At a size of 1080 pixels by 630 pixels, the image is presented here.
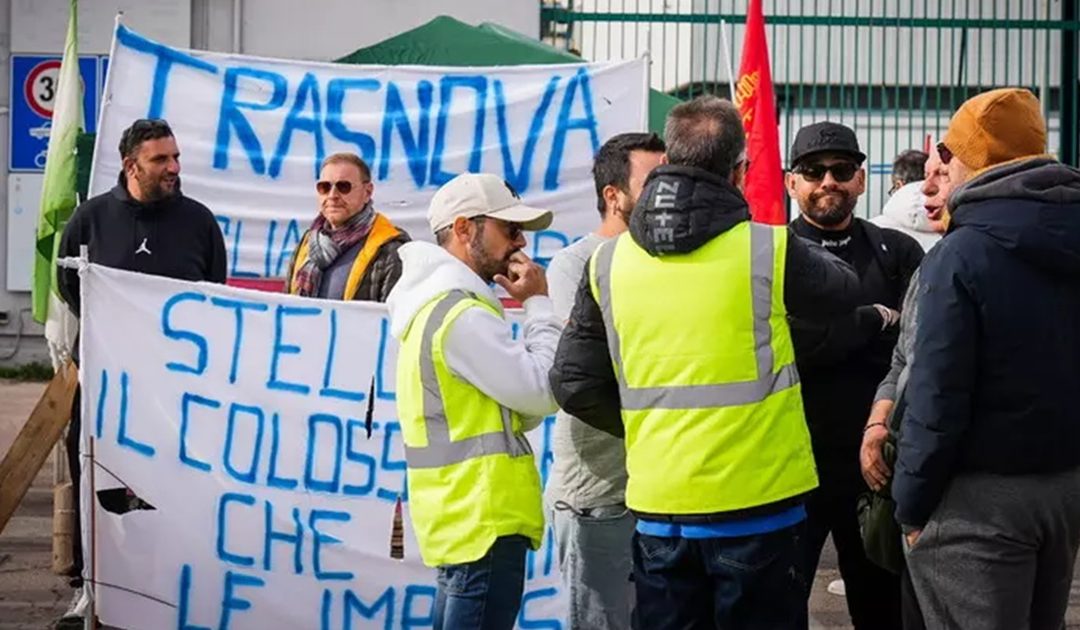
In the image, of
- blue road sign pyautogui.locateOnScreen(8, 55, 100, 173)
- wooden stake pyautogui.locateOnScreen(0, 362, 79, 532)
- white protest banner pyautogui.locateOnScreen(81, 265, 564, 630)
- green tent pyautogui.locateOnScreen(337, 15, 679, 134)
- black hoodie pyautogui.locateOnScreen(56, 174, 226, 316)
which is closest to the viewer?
white protest banner pyautogui.locateOnScreen(81, 265, 564, 630)

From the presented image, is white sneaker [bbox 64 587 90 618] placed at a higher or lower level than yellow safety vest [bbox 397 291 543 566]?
lower

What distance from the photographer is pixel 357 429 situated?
671cm

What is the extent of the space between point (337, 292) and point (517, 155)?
168 centimetres

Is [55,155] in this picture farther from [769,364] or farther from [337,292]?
[769,364]

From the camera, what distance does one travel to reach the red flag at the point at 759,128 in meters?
8.20

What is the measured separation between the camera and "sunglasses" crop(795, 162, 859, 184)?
549 cm

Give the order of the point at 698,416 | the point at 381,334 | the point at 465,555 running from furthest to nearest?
1. the point at 381,334
2. the point at 465,555
3. the point at 698,416

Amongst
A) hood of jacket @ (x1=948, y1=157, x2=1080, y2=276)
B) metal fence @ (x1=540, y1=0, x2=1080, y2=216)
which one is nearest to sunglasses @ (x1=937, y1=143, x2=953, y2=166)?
hood of jacket @ (x1=948, y1=157, x2=1080, y2=276)

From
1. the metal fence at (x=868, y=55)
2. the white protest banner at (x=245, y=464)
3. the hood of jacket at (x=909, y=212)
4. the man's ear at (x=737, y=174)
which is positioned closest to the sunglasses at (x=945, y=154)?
the man's ear at (x=737, y=174)

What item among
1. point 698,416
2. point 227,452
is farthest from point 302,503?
point 698,416

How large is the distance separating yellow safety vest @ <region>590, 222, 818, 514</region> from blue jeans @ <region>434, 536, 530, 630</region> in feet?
1.68

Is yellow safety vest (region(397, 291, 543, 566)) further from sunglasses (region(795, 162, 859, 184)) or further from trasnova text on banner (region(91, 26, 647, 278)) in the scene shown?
trasnova text on banner (region(91, 26, 647, 278))

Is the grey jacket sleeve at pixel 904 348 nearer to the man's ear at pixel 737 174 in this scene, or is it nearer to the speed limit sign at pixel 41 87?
the man's ear at pixel 737 174

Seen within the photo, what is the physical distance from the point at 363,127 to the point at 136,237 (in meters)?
1.33
